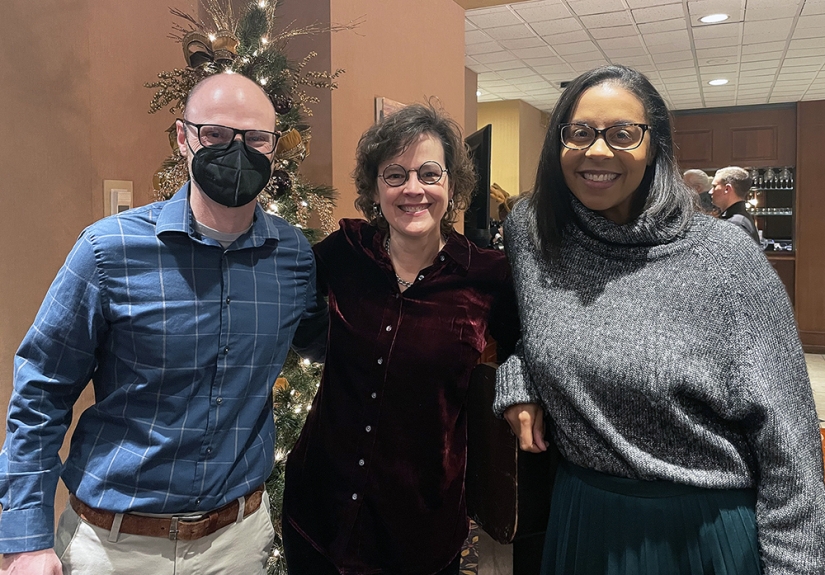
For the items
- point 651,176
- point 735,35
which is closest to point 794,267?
point 735,35

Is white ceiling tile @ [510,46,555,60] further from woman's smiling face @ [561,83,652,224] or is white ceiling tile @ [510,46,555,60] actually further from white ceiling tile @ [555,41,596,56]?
woman's smiling face @ [561,83,652,224]

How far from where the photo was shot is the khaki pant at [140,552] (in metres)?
1.20

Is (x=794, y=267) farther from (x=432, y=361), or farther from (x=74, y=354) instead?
(x=74, y=354)

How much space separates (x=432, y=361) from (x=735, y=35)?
17.3ft

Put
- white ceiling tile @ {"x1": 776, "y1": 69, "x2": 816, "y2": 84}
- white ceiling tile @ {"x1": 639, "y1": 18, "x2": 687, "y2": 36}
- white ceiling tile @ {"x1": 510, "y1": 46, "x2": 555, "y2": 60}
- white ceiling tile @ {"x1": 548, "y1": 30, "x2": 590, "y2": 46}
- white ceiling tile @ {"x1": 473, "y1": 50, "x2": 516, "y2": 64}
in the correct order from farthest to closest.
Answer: white ceiling tile @ {"x1": 776, "y1": 69, "x2": 816, "y2": 84}, white ceiling tile @ {"x1": 473, "y1": 50, "x2": 516, "y2": 64}, white ceiling tile @ {"x1": 510, "y1": 46, "x2": 555, "y2": 60}, white ceiling tile @ {"x1": 548, "y1": 30, "x2": 590, "y2": 46}, white ceiling tile @ {"x1": 639, "y1": 18, "x2": 687, "y2": 36}

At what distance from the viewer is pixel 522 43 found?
560cm

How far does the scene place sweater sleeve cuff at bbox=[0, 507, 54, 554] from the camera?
1114 millimetres

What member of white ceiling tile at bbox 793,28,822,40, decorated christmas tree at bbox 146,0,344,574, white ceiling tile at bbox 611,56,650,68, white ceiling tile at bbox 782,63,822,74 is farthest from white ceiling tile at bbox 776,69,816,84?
decorated christmas tree at bbox 146,0,344,574

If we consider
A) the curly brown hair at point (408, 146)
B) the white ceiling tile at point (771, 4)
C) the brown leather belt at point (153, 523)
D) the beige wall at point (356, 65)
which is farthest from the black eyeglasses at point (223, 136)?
the white ceiling tile at point (771, 4)

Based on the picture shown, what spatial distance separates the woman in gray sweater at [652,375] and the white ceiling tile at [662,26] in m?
4.51

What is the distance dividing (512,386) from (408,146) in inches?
23.2

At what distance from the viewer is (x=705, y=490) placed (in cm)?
111

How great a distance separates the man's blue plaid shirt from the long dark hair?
0.62 metres

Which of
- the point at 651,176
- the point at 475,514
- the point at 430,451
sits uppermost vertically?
the point at 651,176
